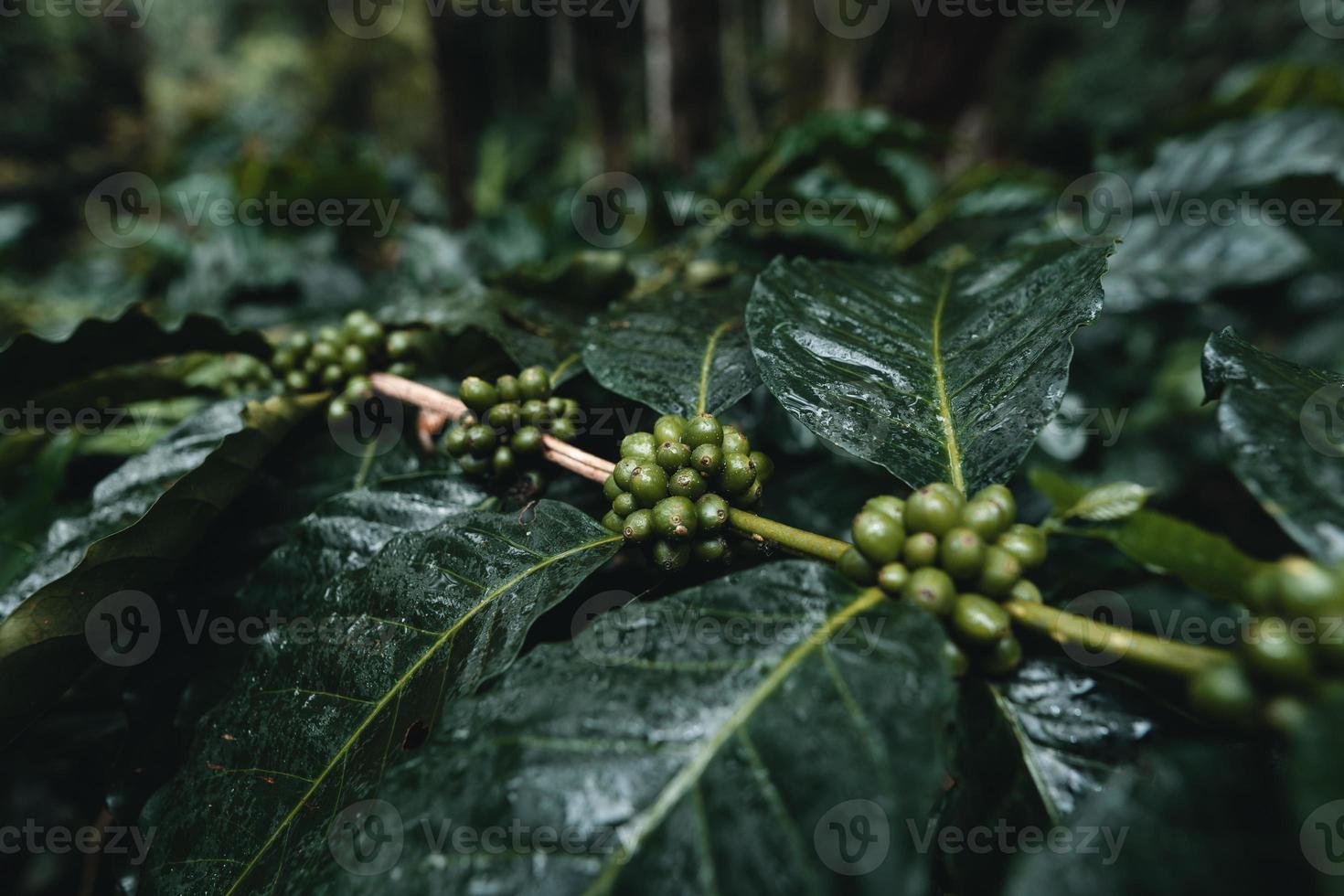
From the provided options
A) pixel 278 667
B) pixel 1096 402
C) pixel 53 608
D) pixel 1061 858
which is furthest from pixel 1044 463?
pixel 53 608

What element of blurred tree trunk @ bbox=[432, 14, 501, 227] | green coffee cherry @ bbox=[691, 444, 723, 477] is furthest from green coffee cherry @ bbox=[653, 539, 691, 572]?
blurred tree trunk @ bbox=[432, 14, 501, 227]

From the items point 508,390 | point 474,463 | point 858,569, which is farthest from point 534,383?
point 858,569

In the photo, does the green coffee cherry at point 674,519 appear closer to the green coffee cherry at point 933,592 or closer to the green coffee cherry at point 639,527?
the green coffee cherry at point 639,527

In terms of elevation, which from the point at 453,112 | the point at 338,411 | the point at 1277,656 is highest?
the point at 453,112

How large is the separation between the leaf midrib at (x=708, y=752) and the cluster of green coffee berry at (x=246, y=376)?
130 centimetres

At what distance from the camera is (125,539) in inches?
36.5

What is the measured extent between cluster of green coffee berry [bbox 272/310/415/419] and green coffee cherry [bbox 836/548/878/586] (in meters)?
1.00

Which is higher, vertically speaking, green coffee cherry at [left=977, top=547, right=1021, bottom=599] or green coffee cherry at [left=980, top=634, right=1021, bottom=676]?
green coffee cherry at [left=977, top=547, right=1021, bottom=599]

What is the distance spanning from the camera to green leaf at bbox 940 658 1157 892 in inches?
26.7

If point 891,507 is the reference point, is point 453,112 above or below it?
above

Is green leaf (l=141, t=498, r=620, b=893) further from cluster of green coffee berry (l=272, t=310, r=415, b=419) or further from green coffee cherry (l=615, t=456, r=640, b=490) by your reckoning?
cluster of green coffee berry (l=272, t=310, r=415, b=419)

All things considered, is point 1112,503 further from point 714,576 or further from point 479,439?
point 479,439

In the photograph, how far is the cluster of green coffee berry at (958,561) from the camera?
66 centimetres

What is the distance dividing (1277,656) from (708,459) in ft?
1.86
